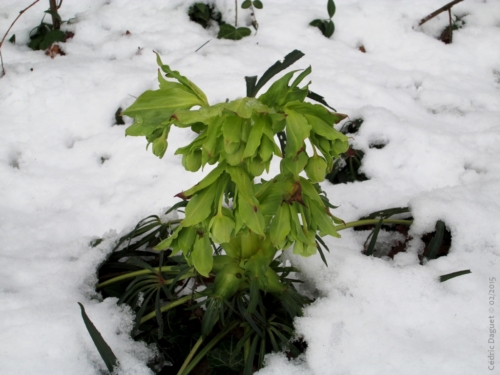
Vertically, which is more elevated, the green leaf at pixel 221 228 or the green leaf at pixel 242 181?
the green leaf at pixel 242 181

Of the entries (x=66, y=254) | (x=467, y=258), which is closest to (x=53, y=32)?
(x=66, y=254)

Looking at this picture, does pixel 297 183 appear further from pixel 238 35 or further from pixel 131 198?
pixel 238 35

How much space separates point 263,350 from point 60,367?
0.43 meters

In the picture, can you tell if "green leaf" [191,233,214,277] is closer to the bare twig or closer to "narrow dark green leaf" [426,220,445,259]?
"narrow dark green leaf" [426,220,445,259]

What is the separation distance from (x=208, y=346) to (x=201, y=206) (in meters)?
0.37

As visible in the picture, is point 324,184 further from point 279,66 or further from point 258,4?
point 258,4

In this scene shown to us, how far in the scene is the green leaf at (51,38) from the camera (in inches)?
87.2

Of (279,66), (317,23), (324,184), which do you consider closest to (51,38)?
(317,23)

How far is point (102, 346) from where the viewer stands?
101cm

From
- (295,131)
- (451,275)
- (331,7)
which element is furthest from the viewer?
(331,7)

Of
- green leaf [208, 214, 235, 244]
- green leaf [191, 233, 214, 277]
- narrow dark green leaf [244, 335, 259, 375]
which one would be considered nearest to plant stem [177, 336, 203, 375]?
narrow dark green leaf [244, 335, 259, 375]

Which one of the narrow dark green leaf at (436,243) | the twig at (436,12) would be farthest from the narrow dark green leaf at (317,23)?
the narrow dark green leaf at (436,243)

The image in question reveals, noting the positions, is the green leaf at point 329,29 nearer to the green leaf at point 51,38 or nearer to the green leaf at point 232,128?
the green leaf at point 51,38

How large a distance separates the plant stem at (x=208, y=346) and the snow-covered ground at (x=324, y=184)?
0.34 feet
